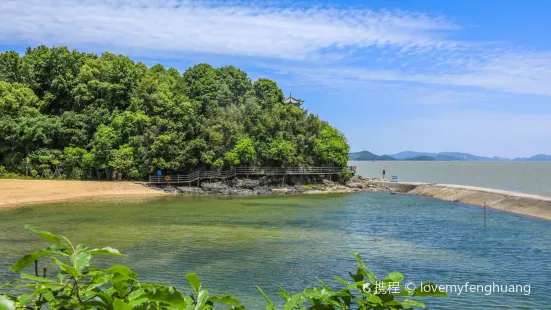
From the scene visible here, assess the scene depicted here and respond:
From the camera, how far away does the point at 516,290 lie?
38.6 ft

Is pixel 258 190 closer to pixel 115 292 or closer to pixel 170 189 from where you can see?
pixel 170 189

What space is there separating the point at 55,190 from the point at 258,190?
63.1ft

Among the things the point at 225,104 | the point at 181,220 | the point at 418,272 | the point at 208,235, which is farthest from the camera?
the point at 225,104

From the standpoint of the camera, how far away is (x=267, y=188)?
147ft

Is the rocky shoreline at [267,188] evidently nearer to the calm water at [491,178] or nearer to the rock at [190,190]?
the rock at [190,190]

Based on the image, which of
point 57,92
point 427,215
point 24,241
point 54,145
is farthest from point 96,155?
point 427,215

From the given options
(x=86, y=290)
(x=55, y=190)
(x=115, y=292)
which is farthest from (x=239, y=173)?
(x=86, y=290)

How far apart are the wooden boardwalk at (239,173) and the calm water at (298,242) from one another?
433 inches

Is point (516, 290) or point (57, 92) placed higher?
point (57, 92)

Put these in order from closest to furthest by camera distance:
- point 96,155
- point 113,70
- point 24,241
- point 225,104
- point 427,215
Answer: point 24,241 → point 427,215 → point 96,155 → point 113,70 → point 225,104

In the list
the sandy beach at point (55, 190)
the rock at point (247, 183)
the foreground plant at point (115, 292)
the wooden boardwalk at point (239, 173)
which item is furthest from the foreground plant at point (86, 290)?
the rock at point (247, 183)

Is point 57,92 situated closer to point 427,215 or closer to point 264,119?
point 264,119

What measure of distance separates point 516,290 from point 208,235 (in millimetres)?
12748

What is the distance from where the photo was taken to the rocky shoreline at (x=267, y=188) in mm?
42094
